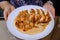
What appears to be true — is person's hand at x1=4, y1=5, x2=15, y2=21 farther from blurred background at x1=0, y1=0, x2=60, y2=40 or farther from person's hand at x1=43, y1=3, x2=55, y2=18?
person's hand at x1=43, y1=3, x2=55, y2=18

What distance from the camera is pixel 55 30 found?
625mm

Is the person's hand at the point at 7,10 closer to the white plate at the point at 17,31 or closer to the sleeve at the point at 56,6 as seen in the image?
the white plate at the point at 17,31

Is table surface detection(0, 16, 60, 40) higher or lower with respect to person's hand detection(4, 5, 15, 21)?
lower

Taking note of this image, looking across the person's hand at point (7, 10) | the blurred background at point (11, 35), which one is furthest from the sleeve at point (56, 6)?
the person's hand at point (7, 10)

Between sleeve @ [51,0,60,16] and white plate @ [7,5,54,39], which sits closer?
white plate @ [7,5,54,39]

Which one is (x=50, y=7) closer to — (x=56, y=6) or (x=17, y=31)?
(x=56, y=6)

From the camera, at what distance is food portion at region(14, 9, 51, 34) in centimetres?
58

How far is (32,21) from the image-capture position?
60cm

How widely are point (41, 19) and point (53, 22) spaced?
57 mm

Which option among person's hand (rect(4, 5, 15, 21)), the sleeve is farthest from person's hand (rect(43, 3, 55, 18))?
person's hand (rect(4, 5, 15, 21))

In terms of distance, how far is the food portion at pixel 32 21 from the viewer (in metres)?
0.58

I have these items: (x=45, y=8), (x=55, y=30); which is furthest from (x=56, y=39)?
(x=45, y=8)

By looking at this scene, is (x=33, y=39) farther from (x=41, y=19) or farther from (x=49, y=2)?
(x=49, y=2)

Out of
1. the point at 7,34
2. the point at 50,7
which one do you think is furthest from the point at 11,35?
the point at 50,7
